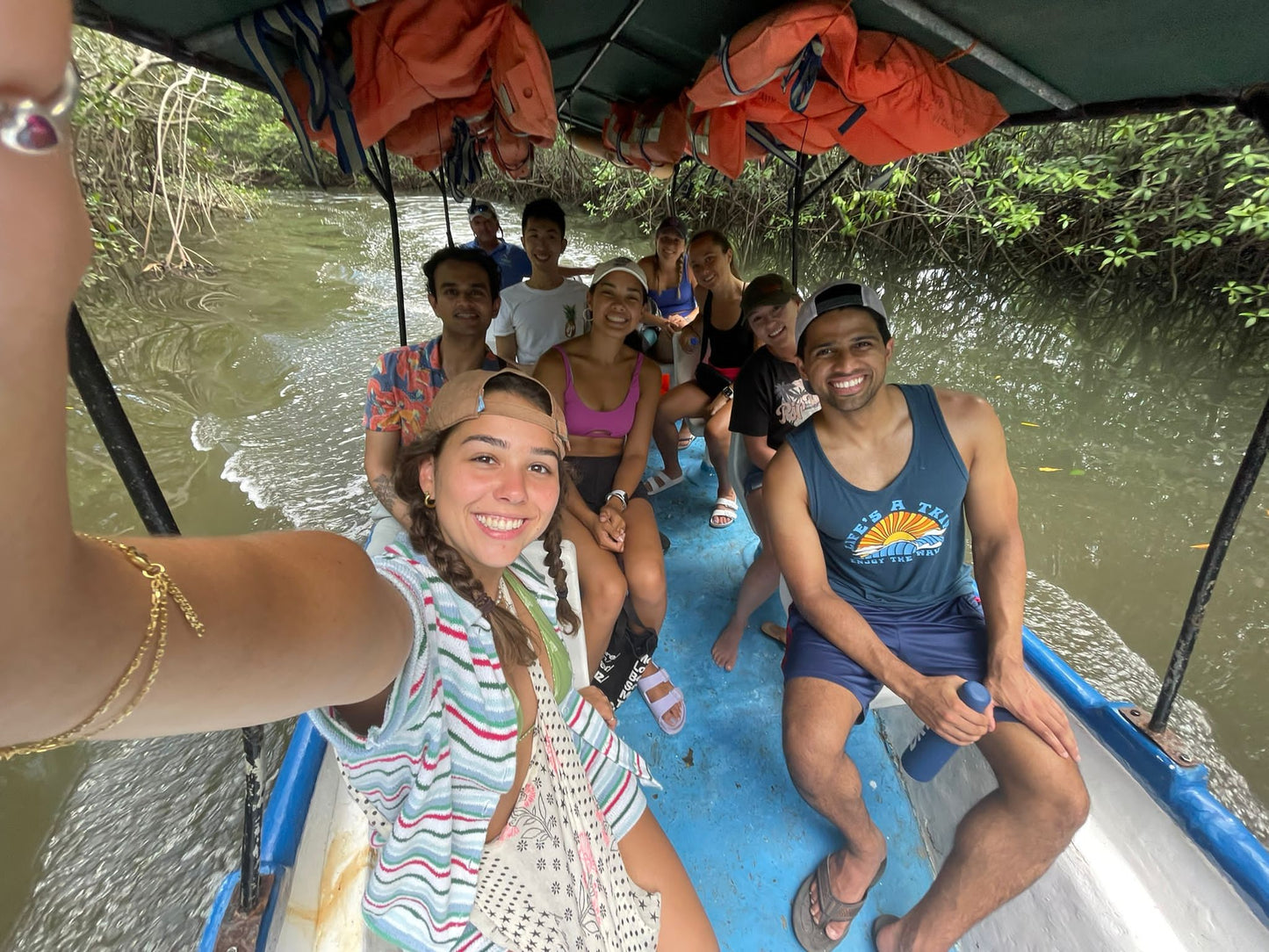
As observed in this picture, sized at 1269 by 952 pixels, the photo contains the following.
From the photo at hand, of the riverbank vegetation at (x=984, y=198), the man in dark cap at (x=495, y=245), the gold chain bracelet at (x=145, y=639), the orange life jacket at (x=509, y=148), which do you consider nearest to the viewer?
the gold chain bracelet at (x=145, y=639)

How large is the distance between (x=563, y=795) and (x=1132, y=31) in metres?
2.16

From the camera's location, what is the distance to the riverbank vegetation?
205 inches

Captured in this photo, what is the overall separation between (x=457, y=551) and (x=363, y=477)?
12.7ft

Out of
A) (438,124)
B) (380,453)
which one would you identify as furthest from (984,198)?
(380,453)

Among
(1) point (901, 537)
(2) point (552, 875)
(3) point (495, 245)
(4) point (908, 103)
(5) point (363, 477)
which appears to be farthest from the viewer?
(5) point (363, 477)

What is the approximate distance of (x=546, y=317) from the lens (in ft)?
11.2

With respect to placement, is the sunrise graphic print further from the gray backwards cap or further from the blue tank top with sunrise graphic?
the gray backwards cap

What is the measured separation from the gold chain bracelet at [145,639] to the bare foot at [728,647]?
77.7 inches

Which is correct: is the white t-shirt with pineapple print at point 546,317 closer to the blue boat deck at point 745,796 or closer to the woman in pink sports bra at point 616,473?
the woman in pink sports bra at point 616,473

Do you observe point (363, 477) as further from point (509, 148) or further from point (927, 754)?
point (927, 754)

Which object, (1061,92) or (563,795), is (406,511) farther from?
(1061,92)

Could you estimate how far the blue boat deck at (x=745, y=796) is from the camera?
61.7 inches

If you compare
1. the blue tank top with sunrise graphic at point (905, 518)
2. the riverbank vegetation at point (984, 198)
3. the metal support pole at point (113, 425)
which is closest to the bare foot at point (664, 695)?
the blue tank top with sunrise graphic at point (905, 518)

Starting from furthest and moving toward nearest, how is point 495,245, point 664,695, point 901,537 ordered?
1. point 495,245
2. point 664,695
3. point 901,537
